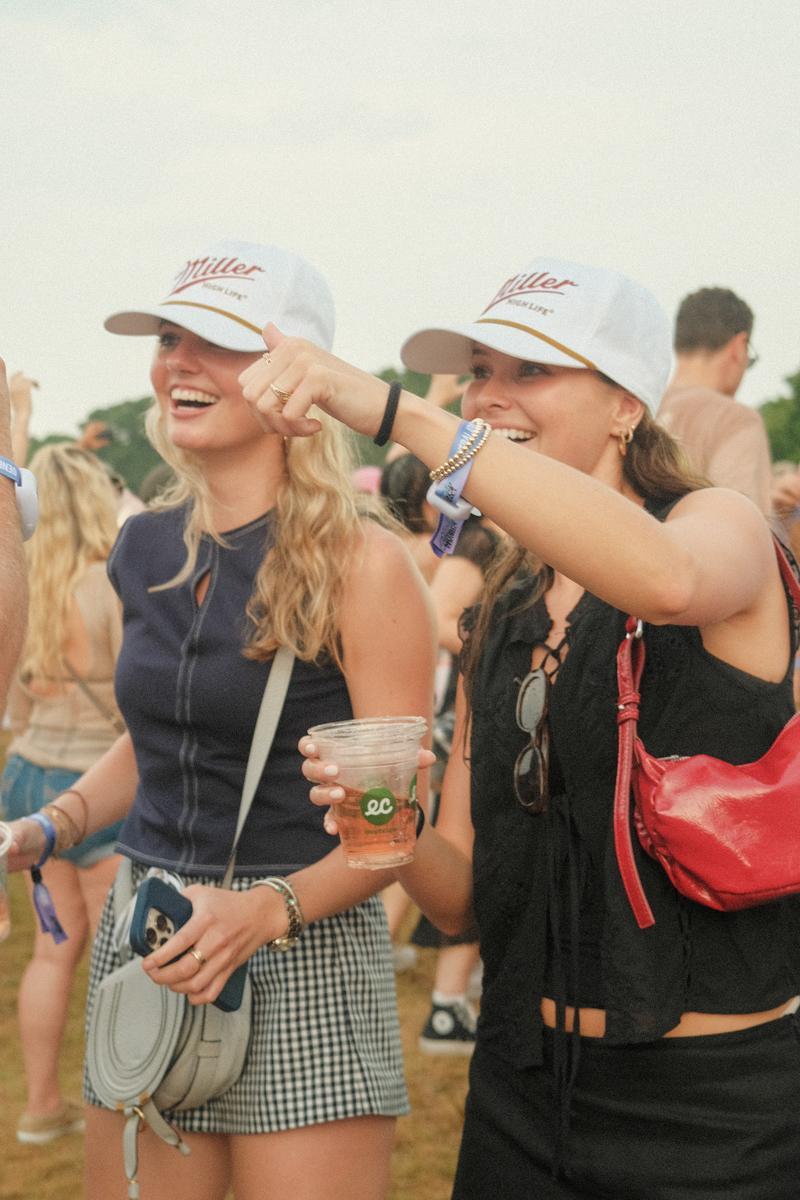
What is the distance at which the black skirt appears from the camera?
200 centimetres

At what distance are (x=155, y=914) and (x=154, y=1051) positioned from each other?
0.27 meters

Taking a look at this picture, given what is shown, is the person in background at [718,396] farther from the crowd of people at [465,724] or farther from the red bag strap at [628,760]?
the red bag strap at [628,760]

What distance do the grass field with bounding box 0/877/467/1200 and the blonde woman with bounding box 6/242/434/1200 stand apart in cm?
241

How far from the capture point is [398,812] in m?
2.04

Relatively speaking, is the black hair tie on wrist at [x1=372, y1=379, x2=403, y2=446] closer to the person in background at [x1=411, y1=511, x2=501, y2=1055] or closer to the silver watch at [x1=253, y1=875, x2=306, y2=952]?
the silver watch at [x1=253, y1=875, x2=306, y2=952]

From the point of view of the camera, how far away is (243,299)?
2688mm

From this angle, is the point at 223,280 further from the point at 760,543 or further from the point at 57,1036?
the point at 57,1036

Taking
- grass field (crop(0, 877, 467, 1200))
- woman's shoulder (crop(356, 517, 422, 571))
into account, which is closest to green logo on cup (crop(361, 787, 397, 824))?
woman's shoulder (crop(356, 517, 422, 571))

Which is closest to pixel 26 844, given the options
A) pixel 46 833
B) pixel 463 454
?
pixel 46 833

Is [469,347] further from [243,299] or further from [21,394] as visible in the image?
[21,394]

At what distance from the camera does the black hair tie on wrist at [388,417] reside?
181 cm

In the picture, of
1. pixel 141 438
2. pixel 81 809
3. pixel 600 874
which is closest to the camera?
pixel 600 874

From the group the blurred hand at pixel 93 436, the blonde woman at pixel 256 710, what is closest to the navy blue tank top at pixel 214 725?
the blonde woman at pixel 256 710

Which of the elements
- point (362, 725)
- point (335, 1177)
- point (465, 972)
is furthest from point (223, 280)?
point (465, 972)
